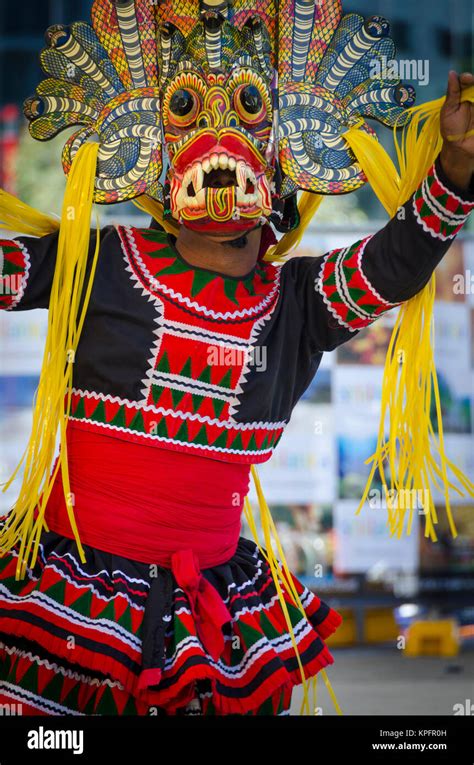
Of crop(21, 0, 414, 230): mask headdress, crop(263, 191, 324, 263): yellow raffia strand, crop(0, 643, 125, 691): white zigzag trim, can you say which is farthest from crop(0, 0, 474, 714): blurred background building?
crop(0, 643, 125, 691): white zigzag trim

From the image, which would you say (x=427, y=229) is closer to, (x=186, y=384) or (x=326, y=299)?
(x=326, y=299)

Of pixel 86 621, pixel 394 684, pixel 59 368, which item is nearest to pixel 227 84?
pixel 59 368

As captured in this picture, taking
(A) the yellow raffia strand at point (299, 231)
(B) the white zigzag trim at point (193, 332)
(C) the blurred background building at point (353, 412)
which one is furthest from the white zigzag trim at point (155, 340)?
(C) the blurred background building at point (353, 412)

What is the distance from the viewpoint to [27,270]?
1.84m

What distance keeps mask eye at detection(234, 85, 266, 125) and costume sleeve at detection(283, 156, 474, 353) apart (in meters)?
0.27

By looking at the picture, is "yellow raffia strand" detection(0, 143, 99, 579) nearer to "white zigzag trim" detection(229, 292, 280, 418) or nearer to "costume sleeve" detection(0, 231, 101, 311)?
"costume sleeve" detection(0, 231, 101, 311)

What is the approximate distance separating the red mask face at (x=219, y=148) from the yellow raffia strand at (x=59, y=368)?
17 cm

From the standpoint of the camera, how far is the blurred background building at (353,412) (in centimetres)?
408

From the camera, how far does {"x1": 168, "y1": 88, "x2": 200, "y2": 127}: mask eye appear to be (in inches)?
72.1

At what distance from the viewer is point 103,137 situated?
1930 millimetres

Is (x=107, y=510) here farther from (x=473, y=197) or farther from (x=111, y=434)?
(x=473, y=197)

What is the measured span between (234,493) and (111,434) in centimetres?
24

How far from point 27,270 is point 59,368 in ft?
0.57

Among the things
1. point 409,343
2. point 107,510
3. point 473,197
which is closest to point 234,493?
point 107,510
